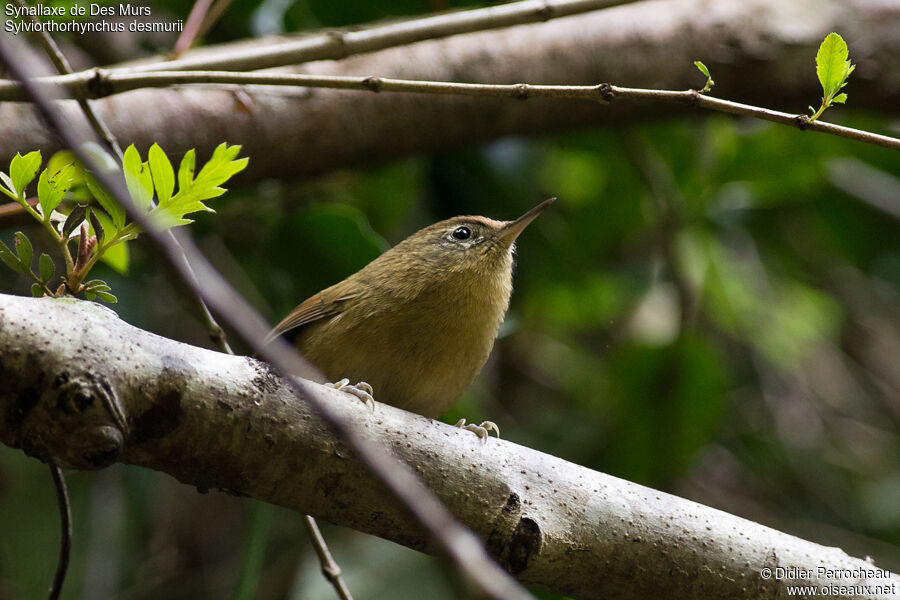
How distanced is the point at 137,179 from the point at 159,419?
0.57m

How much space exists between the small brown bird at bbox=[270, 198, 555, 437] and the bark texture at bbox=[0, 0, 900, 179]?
0.76 m

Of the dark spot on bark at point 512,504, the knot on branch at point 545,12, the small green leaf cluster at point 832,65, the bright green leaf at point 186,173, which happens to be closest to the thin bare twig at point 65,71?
the bright green leaf at point 186,173

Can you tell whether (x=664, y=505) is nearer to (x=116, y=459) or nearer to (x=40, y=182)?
(x=116, y=459)

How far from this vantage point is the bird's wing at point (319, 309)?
3.43 meters

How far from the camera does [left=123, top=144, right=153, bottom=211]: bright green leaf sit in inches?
79.8

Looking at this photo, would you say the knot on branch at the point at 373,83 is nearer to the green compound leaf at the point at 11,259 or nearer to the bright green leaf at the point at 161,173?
the bright green leaf at the point at 161,173

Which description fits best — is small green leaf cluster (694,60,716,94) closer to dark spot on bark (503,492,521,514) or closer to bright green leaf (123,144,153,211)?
dark spot on bark (503,492,521,514)

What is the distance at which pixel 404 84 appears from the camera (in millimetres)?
2299

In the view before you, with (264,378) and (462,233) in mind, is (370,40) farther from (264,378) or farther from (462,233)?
(264,378)

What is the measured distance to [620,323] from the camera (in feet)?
19.5

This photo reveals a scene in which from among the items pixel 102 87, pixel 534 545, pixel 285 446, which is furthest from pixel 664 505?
pixel 102 87

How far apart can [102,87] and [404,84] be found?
0.88m

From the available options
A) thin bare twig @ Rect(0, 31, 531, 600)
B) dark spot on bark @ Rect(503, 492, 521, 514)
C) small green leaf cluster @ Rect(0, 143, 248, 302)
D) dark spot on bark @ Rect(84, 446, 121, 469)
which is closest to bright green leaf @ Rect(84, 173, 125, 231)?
small green leaf cluster @ Rect(0, 143, 248, 302)

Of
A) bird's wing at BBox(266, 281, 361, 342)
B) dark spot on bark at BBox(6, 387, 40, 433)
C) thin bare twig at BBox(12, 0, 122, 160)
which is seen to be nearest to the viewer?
dark spot on bark at BBox(6, 387, 40, 433)
